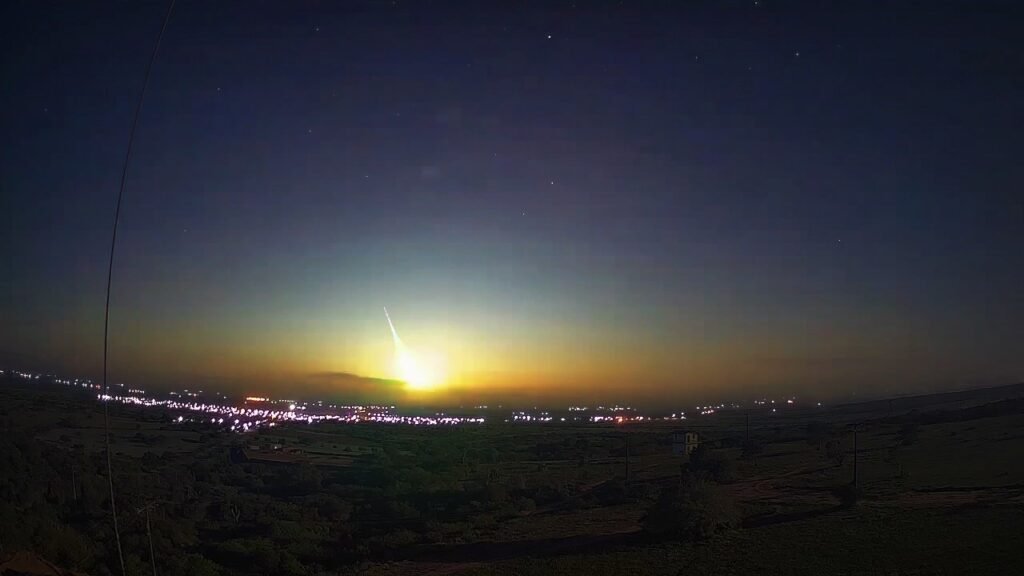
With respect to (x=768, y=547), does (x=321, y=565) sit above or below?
below

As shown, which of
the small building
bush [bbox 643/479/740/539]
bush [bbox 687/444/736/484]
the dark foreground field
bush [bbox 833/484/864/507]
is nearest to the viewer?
the dark foreground field

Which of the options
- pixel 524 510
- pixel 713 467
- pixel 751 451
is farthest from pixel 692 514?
pixel 751 451

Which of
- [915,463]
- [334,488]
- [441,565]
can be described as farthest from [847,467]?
[334,488]

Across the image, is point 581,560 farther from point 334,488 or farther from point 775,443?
point 775,443

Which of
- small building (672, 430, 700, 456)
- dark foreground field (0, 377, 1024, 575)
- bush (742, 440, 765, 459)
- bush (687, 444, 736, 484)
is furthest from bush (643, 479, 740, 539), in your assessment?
small building (672, 430, 700, 456)

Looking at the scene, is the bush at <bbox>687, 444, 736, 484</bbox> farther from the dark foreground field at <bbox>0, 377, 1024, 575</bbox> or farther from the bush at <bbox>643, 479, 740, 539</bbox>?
the bush at <bbox>643, 479, 740, 539</bbox>

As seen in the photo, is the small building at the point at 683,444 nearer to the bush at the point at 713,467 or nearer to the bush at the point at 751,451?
the bush at the point at 751,451

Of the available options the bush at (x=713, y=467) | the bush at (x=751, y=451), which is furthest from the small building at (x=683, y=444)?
the bush at (x=713, y=467)

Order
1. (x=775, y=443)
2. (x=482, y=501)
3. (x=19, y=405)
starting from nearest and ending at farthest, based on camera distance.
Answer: (x=482, y=501)
(x=19, y=405)
(x=775, y=443)
